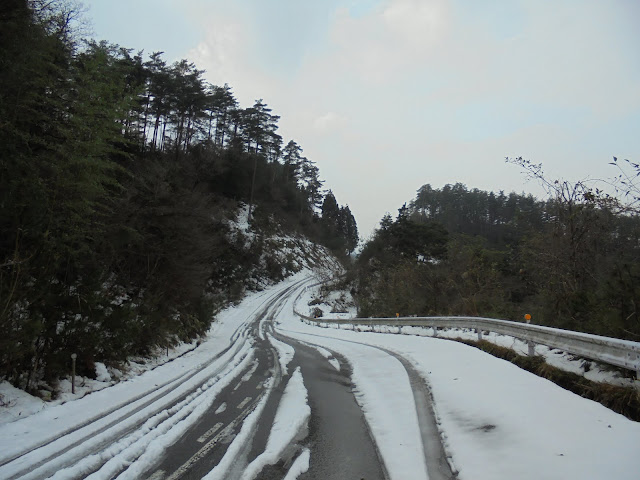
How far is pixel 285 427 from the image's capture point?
549cm

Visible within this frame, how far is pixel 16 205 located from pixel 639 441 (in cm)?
932

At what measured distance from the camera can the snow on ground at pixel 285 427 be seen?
430 cm

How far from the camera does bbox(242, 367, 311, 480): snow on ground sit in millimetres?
4302

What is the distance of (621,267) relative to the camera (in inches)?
284

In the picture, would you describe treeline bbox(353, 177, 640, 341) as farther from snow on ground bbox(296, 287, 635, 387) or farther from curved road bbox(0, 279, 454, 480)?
curved road bbox(0, 279, 454, 480)

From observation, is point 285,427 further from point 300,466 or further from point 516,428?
point 516,428

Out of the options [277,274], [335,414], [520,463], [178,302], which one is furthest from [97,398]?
[277,274]

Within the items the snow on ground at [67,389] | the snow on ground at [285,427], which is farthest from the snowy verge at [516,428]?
the snow on ground at [67,389]

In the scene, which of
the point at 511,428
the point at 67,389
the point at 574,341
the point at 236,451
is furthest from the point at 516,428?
the point at 67,389

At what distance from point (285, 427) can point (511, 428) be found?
2856mm

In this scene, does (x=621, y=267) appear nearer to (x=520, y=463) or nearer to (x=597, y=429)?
(x=597, y=429)

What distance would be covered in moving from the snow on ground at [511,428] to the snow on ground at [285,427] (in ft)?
3.26

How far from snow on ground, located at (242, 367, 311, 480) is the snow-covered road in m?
0.02

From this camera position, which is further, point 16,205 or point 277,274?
point 277,274
